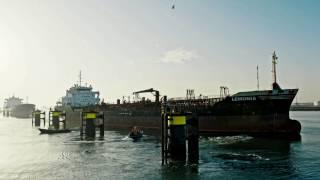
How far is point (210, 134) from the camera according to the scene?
46.4 meters

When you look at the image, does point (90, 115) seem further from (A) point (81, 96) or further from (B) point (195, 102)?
(A) point (81, 96)

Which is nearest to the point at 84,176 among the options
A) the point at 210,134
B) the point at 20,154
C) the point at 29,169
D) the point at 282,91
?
the point at 29,169

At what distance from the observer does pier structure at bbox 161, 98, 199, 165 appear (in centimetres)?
2303

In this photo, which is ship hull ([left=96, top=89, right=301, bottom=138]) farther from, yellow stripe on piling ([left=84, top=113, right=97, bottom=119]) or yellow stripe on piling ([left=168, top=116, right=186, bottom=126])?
yellow stripe on piling ([left=168, top=116, right=186, bottom=126])

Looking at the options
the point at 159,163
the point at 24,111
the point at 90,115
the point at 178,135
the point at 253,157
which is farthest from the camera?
the point at 24,111

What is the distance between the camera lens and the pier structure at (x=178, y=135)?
75.6 ft

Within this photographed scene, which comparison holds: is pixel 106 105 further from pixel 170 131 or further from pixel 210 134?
pixel 170 131

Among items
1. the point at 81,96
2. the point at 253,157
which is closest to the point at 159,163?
the point at 253,157

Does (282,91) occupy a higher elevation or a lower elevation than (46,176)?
higher

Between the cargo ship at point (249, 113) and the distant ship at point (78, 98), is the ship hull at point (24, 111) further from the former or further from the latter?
the cargo ship at point (249, 113)

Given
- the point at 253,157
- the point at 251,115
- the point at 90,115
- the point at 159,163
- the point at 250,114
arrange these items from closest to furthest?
1. the point at 159,163
2. the point at 253,157
3. the point at 251,115
4. the point at 250,114
5. the point at 90,115

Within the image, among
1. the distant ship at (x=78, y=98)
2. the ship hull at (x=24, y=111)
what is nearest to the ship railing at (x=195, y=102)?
the distant ship at (x=78, y=98)

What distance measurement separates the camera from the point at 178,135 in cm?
2298

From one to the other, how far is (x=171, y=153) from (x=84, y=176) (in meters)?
6.70
